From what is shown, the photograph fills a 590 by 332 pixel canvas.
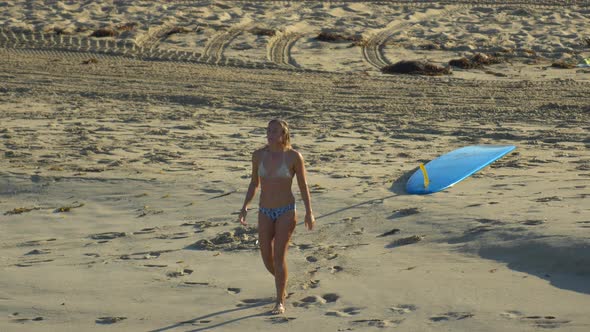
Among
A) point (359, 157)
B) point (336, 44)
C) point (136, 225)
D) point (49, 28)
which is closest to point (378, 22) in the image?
point (336, 44)

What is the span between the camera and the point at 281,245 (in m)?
5.70

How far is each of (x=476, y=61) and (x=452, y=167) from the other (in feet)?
27.0

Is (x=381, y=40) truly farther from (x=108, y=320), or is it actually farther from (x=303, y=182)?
(x=108, y=320)

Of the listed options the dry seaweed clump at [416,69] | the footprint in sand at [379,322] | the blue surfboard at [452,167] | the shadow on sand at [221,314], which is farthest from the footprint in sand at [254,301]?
the dry seaweed clump at [416,69]

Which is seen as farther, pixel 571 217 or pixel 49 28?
pixel 49 28

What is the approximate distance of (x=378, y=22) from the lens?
866 inches

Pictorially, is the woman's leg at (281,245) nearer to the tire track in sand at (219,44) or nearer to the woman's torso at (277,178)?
the woman's torso at (277,178)

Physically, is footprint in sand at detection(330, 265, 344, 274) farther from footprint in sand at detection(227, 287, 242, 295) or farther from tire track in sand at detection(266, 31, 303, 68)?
tire track in sand at detection(266, 31, 303, 68)

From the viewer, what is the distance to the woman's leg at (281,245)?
570 cm

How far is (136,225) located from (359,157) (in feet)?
9.98

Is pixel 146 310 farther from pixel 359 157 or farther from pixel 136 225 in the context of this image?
pixel 359 157

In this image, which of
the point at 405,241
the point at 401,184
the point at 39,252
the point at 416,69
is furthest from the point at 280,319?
the point at 416,69

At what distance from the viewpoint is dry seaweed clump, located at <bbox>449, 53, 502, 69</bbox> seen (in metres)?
Answer: 16.7

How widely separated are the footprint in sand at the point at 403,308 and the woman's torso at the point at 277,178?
0.86 metres
